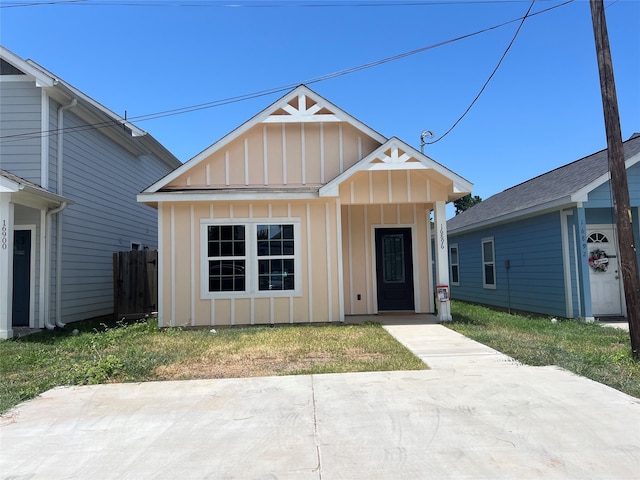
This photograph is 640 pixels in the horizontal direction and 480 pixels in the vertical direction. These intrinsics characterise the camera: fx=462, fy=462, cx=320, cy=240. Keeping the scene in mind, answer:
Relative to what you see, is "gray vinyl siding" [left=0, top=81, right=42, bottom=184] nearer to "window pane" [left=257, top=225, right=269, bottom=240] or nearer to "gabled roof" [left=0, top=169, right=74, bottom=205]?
"gabled roof" [left=0, top=169, right=74, bottom=205]

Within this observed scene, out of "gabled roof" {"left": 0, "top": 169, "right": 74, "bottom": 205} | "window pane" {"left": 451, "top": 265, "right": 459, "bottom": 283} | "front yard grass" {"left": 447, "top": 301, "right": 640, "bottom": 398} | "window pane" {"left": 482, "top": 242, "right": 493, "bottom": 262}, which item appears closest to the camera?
"front yard grass" {"left": 447, "top": 301, "right": 640, "bottom": 398}

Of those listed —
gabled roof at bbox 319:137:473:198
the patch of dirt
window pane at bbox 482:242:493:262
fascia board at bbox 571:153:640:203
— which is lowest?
the patch of dirt

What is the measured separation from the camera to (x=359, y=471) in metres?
3.19

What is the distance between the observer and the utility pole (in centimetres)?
597

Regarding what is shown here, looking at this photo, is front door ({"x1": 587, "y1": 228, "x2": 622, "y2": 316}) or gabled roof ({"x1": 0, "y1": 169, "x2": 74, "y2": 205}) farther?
front door ({"x1": 587, "y1": 228, "x2": 622, "y2": 316})

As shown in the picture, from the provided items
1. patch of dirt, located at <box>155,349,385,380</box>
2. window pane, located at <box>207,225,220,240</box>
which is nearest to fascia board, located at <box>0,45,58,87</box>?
window pane, located at <box>207,225,220,240</box>

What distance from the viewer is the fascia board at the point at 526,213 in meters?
9.91

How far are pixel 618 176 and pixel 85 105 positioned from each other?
1115cm

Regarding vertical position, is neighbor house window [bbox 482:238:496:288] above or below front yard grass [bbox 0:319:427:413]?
above

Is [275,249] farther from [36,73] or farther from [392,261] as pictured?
[36,73]

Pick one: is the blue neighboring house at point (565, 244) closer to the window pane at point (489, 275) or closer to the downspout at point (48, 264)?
the window pane at point (489, 275)

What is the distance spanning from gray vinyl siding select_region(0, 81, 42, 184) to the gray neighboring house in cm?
2

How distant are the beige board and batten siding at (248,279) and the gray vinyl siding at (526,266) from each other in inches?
200

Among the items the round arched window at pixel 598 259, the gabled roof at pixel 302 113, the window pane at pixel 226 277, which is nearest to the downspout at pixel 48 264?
the window pane at pixel 226 277
